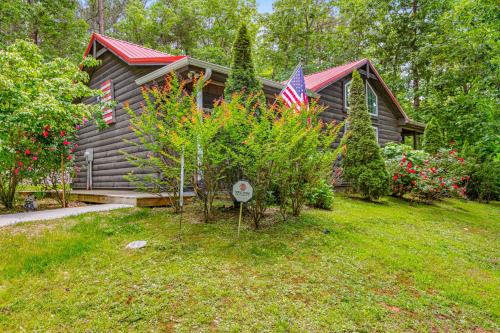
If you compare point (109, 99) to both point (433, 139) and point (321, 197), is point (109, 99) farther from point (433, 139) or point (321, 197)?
point (433, 139)

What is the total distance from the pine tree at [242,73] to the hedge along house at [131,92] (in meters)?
0.84

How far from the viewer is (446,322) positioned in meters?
2.81

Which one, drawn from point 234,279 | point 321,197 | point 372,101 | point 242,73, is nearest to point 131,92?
point 242,73

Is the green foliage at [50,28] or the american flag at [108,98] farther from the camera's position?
the green foliage at [50,28]

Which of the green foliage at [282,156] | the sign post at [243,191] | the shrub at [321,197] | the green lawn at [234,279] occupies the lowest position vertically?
the green lawn at [234,279]

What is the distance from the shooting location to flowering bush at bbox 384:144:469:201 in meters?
9.07

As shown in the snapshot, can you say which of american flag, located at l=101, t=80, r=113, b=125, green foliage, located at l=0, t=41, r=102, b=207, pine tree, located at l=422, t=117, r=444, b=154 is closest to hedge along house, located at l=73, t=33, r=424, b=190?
american flag, located at l=101, t=80, r=113, b=125

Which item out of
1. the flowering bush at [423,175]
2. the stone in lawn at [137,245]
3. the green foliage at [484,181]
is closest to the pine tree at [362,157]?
the flowering bush at [423,175]

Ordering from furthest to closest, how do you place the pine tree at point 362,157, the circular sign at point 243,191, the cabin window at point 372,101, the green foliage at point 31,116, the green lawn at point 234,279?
the cabin window at point 372,101
the pine tree at point 362,157
the green foliage at point 31,116
the circular sign at point 243,191
the green lawn at point 234,279

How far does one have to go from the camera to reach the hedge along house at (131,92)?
7.51 metres

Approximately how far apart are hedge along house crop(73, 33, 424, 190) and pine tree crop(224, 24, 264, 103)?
838mm

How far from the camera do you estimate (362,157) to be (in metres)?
8.91

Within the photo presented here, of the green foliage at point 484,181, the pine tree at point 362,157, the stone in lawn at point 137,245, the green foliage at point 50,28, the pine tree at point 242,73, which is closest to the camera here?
the stone in lawn at point 137,245

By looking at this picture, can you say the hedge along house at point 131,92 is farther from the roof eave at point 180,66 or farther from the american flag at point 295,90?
the american flag at point 295,90
